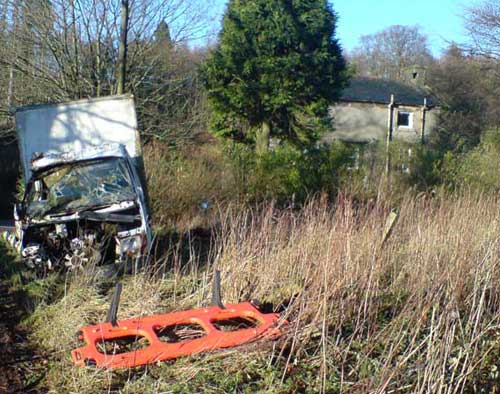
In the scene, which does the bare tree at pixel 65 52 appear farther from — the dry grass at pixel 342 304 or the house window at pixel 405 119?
the house window at pixel 405 119

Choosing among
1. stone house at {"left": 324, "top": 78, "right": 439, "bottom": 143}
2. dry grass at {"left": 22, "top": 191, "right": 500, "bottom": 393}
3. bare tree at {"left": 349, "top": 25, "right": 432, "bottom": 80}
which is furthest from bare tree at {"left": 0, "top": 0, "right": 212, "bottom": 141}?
bare tree at {"left": 349, "top": 25, "right": 432, "bottom": 80}

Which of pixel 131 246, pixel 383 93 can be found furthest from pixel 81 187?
pixel 383 93

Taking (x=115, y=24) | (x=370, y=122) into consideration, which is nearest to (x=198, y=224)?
(x=115, y=24)

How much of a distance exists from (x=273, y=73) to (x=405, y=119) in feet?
62.2

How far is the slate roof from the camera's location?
34.6m

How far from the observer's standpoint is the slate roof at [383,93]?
3456 cm

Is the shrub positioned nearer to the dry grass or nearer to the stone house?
the dry grass

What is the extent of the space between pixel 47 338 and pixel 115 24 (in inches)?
489

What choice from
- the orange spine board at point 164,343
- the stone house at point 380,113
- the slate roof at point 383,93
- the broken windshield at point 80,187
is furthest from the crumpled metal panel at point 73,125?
the slate roof at point 383,93

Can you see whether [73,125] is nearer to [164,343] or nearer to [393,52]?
[164,343]

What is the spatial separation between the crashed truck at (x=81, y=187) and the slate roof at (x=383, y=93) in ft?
82.1

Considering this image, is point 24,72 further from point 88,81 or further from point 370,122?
point 370,122

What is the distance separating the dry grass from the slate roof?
2693cm

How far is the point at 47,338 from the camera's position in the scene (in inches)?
235
